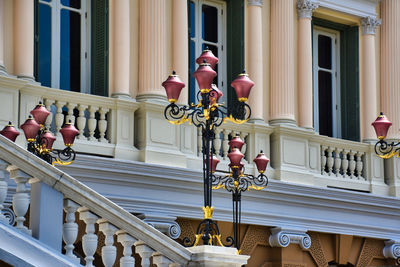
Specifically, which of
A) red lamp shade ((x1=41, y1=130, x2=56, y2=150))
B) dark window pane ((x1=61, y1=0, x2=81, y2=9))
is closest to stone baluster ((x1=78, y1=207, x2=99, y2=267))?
red lamp shade ((x1=41, y1=130, x2=56, y2=150))

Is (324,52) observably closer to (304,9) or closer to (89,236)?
(304,9)

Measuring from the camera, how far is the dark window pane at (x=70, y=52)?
50.2 feet

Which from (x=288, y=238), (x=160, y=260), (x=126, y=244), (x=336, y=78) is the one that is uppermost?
(x=336, y=78)

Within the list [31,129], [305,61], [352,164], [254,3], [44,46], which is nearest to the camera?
[31,129]

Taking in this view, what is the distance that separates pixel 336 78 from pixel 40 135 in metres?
8.33

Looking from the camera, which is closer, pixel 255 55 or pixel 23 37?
pixel 23 37

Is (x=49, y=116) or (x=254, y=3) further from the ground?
(x=254, y=3)

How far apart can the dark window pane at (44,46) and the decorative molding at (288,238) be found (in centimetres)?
457

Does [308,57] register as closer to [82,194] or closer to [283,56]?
[283,56]

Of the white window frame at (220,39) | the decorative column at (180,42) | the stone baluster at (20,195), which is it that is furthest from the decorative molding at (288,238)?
the stone baluster at (20,195)

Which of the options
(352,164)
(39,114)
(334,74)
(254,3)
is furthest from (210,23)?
(39,114)

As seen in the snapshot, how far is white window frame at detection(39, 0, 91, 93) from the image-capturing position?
1523 centimetres

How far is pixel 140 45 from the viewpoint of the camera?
51.4ft

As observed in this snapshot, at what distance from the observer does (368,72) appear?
63.0 ft
